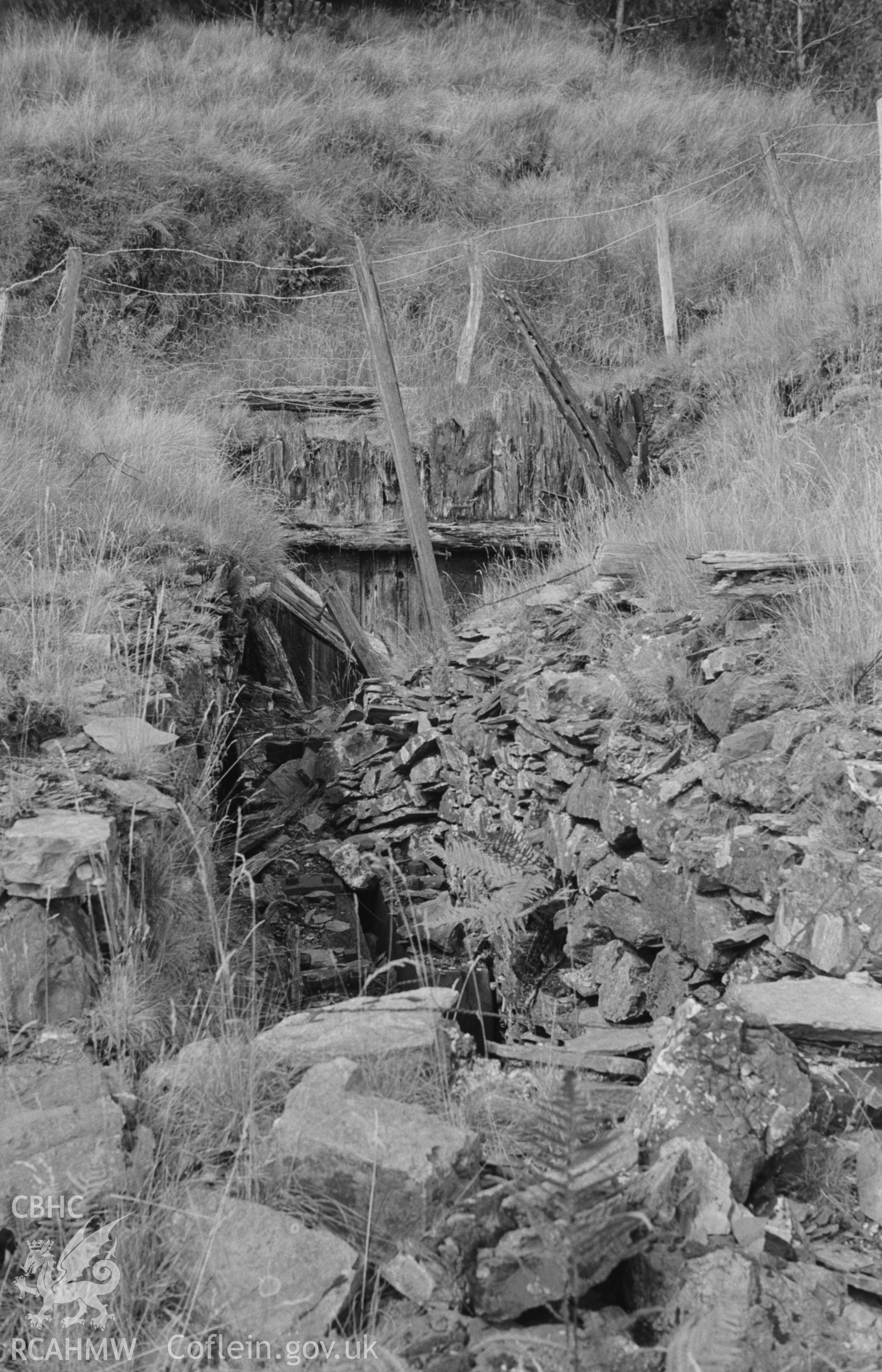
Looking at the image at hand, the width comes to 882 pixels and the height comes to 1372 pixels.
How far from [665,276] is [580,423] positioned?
3.71m

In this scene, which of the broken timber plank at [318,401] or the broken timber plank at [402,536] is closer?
the broken timber plank at [402,536]

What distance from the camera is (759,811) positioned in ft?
12.5

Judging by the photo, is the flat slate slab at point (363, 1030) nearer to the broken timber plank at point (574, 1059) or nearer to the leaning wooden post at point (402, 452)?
the broken timber plank at point (574, 1059)

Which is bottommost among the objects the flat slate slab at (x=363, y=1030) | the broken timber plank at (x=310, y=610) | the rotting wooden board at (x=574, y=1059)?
the rotting wooden board at (x=574, y=1059)

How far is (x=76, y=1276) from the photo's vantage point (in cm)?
202

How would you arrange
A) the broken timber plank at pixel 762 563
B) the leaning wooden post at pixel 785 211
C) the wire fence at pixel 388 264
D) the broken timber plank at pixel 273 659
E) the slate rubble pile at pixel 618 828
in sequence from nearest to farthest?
the slate rubble pile at pixel 618 828 < the broken timber plank at pixel 762 563 < the broken timber plank at pixel 273 659 < the leaning wooden post at pixel 785 211 < the wire fence at pixel 388 264

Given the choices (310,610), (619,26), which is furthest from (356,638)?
(619,26)

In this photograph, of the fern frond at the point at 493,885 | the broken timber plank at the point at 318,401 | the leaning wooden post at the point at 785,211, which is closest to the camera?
the fern frond at the point at 493,885

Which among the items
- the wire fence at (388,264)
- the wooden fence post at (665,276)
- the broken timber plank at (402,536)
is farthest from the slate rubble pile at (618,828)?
the wire fence at (388,264)

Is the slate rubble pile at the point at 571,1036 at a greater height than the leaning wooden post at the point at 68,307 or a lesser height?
lesser

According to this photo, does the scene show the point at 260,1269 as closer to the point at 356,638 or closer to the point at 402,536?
the point at 356,638

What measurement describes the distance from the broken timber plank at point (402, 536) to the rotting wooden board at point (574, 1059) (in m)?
6.00

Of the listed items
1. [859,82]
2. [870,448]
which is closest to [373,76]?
[859,82]

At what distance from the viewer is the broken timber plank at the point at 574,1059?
2867 mm
